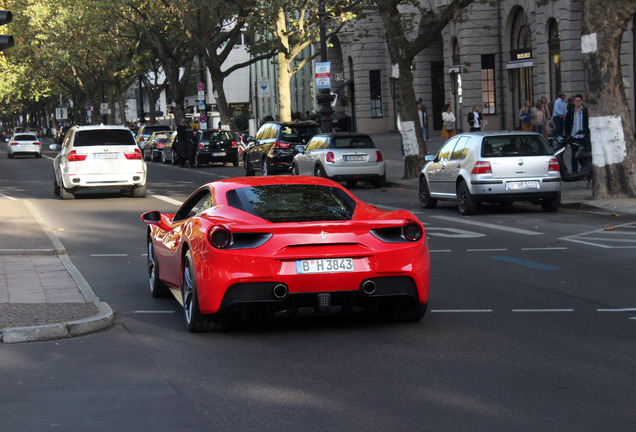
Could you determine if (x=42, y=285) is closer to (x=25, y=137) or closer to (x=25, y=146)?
(x=25, y=146)

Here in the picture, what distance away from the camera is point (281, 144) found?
32312mm

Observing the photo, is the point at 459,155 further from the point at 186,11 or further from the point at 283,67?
the point at 186,11

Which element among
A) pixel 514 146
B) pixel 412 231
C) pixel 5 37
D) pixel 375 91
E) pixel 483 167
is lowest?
pixel 412 231

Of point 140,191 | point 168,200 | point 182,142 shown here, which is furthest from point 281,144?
point 182,142

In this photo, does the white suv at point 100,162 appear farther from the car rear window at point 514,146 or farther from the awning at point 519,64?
the awning at point 519,64

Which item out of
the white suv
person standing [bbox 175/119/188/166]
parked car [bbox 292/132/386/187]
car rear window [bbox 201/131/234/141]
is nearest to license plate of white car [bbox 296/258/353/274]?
the white suv

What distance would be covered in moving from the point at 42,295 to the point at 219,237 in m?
2.91

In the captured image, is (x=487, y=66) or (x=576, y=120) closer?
(x=576, y=120)

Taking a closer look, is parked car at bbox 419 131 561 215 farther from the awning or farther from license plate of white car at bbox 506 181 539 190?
the awning

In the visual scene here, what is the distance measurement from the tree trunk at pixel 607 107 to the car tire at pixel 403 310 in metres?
11.4

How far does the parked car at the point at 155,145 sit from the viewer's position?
50.2 m

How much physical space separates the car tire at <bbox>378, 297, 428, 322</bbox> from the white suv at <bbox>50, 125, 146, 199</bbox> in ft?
55.5

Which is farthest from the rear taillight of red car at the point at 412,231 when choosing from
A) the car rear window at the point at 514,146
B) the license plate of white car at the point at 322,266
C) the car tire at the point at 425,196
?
the car tire at the point at 425,196

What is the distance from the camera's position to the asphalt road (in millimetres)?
5734
